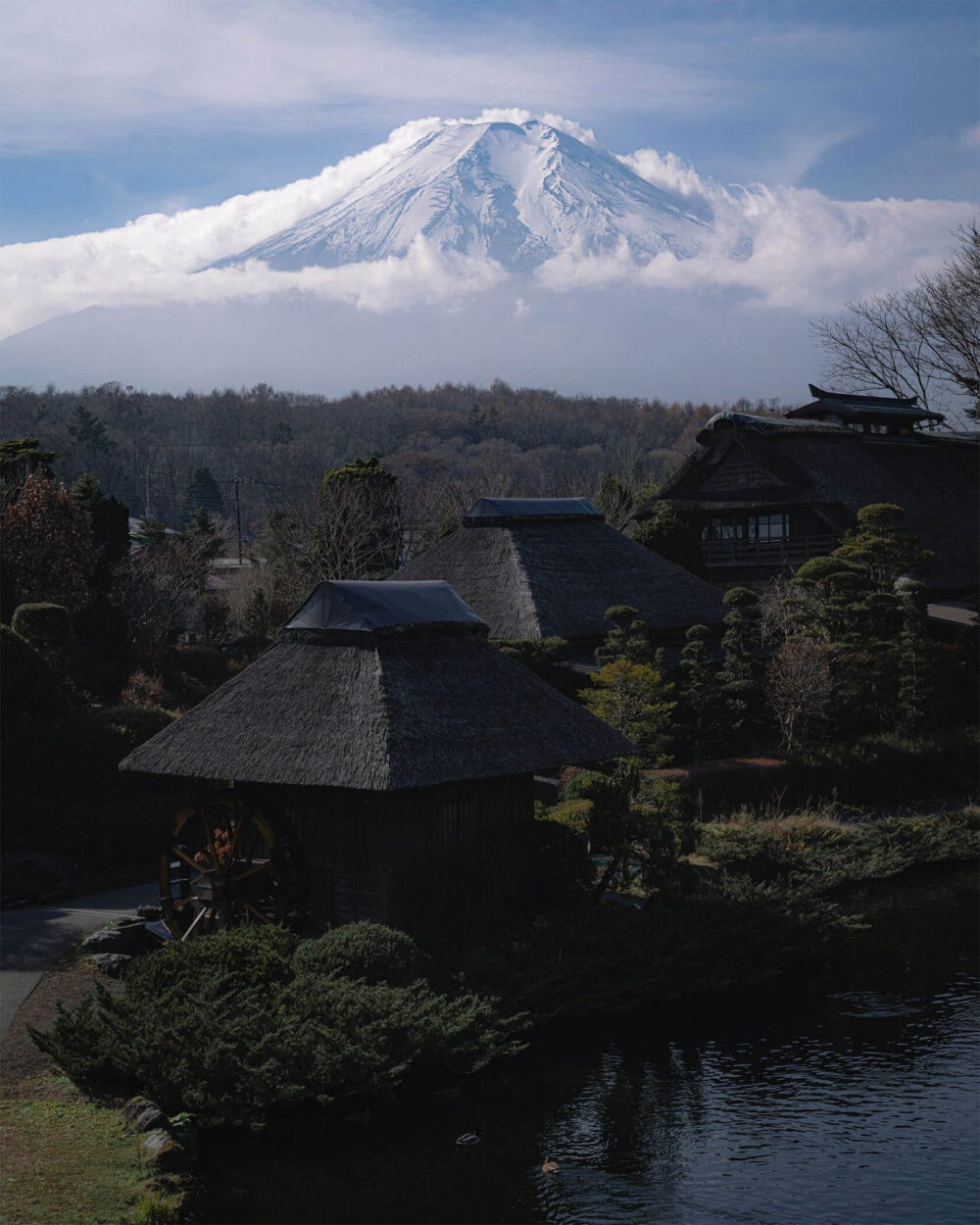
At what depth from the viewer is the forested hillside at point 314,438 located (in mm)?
113250

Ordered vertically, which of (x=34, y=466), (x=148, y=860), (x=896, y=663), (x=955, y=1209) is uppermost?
(x=34, y=466)

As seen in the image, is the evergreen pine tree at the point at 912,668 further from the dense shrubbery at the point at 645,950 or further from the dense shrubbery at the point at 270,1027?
the dense shrubbery at the point at 270,1027

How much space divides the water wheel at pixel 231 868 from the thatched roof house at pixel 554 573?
630 inches

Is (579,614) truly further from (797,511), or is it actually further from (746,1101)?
(746,1101)

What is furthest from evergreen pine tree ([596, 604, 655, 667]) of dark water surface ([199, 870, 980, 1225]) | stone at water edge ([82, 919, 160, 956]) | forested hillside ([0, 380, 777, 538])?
forested hillside ([0, 380, 777, 538])

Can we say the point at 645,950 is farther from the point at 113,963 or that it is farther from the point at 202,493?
the point at 202,493

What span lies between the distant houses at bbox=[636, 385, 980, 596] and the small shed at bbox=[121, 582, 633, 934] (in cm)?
2901

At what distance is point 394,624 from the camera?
21.1 m

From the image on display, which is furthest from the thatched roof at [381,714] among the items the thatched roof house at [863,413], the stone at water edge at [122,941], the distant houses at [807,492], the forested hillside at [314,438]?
the forested hillside at [314,438]

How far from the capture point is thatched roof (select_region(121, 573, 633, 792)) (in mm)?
19641

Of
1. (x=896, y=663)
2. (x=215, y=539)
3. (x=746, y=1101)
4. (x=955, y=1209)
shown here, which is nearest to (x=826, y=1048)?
(x=746, y=1101)

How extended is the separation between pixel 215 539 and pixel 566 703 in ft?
152

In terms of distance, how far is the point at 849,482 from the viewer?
5006cm

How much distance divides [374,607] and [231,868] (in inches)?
184
